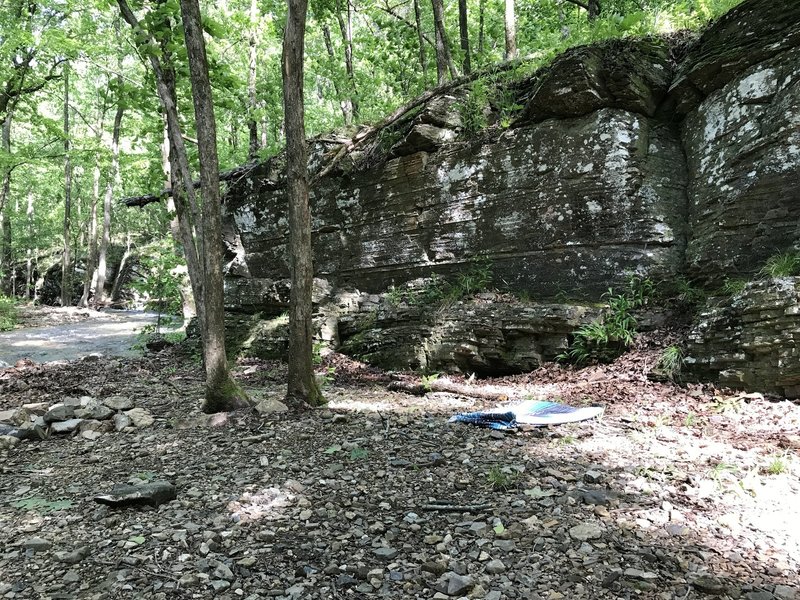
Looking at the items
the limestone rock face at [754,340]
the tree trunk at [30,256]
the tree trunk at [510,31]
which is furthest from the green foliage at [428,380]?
the tree trunk at [30,256]

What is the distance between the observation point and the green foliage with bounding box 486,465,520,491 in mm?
3932

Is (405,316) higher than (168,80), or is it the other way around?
(168,80)

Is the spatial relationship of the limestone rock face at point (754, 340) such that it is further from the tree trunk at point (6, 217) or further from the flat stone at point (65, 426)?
the tree trunk at point (6, 217)

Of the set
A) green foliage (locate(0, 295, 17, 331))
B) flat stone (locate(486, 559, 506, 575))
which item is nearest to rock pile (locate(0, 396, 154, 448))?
flat stone (locate(486, 559, 506, 575))

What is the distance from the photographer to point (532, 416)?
18.0ft

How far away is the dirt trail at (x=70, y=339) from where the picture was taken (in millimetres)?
11883

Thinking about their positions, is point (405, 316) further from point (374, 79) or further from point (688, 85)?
point (374, 79)

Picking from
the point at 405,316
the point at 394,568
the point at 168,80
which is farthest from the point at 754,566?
the point at 168,80

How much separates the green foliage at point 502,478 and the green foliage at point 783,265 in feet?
14.2

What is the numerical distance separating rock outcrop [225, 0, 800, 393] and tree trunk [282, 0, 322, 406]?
303 centimetres

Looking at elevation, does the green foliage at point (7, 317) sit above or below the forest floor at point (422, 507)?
above

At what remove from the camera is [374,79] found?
17312 millimetres

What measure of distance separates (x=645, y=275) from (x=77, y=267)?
35661mm

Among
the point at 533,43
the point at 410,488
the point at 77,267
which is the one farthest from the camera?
the point at 77,267
